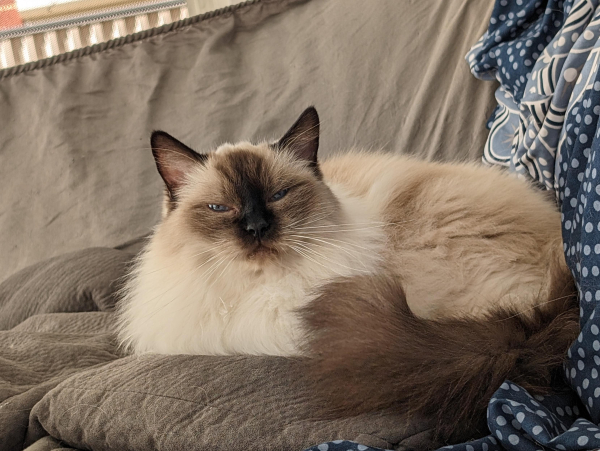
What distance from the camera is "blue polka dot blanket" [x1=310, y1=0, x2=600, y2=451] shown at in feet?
2.91

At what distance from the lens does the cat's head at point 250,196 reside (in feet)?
4.11

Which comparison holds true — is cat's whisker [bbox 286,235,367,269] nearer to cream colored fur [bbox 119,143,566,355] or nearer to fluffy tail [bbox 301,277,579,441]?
cream colored fur [bbox 119,143,566,355]

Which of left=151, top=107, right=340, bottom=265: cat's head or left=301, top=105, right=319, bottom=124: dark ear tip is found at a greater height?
left=301, top=105, right=319, bottom=124: dark ear tip

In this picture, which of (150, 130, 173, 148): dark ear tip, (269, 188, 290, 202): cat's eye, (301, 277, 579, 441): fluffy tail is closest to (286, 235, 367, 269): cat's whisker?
(269, 188, 290, 202): cat's eye

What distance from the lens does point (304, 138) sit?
1.45 m

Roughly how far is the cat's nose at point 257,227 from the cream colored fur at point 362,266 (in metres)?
0.06

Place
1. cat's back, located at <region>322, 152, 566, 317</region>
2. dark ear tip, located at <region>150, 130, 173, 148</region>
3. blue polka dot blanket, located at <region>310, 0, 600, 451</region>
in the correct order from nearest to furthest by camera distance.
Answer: blue polka dot blanket, located at <region>310, 0, 600, 451</region> → cat's back, located at <region>322, 152, 566, 317</region> → dark ear tip, located at <region>150, 130, 173, 148</region>

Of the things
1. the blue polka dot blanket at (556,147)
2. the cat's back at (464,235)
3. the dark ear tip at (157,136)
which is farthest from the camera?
the dark ear tip at (157,136)

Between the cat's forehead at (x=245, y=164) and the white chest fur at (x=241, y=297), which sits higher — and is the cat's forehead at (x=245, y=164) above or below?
above

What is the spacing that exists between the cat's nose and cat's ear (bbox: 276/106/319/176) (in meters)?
0.27

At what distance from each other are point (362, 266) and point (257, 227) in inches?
9.4

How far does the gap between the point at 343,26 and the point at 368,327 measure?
158cm

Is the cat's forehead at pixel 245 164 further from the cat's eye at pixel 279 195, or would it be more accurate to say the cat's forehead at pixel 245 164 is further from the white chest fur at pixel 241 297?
the white chest fur at pixel 241 297

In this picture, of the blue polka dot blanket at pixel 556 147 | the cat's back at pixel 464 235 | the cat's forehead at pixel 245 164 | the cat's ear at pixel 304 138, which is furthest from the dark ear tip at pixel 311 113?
the blue polka dot blanket at pixel 556 147
